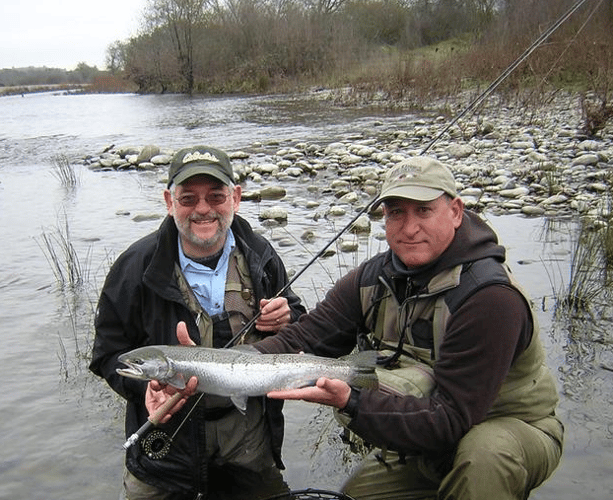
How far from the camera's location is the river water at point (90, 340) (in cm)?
394

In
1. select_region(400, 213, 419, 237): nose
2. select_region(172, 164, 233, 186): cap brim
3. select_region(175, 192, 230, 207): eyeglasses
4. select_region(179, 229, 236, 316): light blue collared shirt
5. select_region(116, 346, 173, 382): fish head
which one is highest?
select_region(172, 164, 233, 186): cap brim

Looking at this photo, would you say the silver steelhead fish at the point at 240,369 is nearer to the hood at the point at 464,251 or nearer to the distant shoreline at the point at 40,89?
the hood at the point at 464,251

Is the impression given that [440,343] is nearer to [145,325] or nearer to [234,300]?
[234,300]

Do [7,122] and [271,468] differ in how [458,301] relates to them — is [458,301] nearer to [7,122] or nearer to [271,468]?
[271,468]

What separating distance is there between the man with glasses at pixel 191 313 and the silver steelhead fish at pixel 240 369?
1.05ft

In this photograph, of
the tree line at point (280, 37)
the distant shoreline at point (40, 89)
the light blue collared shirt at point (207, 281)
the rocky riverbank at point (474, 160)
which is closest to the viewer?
the light blue collared shirt at point (207, 281)

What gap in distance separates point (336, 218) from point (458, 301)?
6.78 m

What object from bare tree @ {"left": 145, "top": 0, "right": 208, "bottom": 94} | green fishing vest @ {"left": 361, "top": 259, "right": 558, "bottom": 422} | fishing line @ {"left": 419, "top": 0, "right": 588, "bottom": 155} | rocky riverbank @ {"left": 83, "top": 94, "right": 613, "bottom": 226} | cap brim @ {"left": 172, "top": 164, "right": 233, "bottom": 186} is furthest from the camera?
bare tree @ {"left": 145, "top": 0, "right": 208, "bottom": 94}

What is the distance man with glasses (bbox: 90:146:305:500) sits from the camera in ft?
10.4

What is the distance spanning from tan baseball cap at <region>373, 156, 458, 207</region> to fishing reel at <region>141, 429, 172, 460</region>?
1.61 meters

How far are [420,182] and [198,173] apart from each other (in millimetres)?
1091

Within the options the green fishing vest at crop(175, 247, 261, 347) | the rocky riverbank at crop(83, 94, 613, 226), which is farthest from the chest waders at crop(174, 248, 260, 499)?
the rocky riverbank at crop(83, 94, 613, 226)

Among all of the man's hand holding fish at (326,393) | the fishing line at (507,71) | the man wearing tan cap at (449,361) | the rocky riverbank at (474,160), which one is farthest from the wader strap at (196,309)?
the rocky riverbank at (474,160)

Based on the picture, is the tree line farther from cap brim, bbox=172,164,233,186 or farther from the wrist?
the wrist
